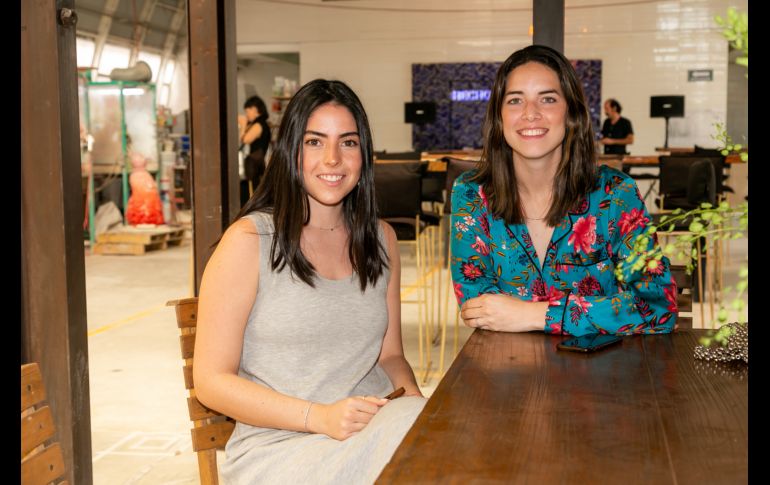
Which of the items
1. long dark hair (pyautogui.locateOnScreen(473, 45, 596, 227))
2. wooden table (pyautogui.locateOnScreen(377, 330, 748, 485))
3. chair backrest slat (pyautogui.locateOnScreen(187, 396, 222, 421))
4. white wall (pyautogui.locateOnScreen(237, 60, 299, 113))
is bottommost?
chair backrest slat (pyautogui.locateOnScreen(187, 396, 222, 421))

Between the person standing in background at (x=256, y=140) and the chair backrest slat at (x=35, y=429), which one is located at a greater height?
the person standing in background at (x=256, y=140)

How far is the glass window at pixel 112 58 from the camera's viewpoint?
14.2m

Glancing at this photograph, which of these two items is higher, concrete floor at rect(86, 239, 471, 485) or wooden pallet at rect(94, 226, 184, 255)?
wooden pallet at rect(94, 226, 184, 255)

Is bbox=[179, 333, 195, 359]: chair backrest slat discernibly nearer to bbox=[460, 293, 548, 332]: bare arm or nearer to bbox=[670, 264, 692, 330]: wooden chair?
bbox=[460, 293, 548, 332]: bare arm

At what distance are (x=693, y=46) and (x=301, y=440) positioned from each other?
1331cm

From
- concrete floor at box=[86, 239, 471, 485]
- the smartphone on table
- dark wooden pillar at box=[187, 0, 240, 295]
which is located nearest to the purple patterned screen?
concrete floor at box=[86, 239, 471, 485]

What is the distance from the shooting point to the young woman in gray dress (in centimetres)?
160

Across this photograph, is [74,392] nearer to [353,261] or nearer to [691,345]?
[353,261]

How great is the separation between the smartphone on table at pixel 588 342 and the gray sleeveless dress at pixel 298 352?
1.32ft

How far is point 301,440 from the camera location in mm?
1605

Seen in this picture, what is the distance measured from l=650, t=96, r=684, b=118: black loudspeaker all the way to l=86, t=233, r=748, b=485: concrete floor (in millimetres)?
4506

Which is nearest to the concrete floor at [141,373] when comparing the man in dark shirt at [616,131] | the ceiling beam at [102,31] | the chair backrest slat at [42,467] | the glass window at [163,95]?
the chair backrest slat at [42,467]

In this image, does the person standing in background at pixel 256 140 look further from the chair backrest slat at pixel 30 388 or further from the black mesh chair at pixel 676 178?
the chair backrest slat at pixel 30 388
